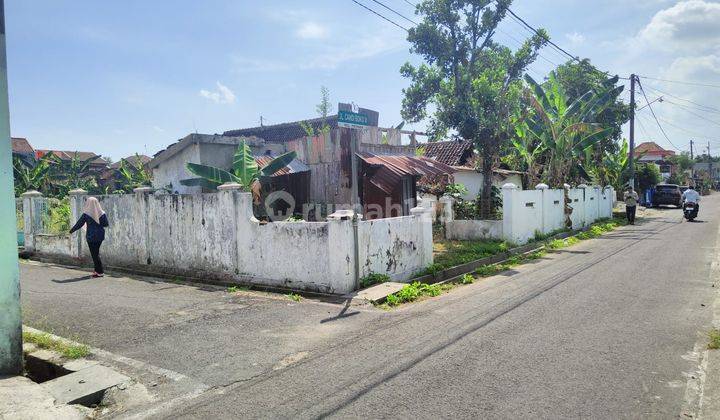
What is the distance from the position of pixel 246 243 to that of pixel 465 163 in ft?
57.8

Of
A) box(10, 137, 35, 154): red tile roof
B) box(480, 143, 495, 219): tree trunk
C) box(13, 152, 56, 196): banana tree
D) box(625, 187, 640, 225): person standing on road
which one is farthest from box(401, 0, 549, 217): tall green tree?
box(10, 137, 35, 154): red tile roof

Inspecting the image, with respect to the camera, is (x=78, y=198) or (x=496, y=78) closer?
(x=78, y=198)

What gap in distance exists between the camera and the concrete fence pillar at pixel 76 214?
12.6 m

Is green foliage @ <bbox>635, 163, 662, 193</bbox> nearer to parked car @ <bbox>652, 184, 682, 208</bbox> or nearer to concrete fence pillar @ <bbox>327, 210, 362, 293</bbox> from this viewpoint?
parked car @ <bbox>652, 184, 682, 208</bbox>

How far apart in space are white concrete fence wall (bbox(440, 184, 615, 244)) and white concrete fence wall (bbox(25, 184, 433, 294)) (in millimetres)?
4947

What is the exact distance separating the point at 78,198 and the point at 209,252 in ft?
17.4

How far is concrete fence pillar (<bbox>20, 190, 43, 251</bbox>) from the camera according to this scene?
14.2 metres

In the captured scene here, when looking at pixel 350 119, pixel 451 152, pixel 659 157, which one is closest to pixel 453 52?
pixel 451 152

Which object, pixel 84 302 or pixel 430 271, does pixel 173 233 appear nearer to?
pixel 84 302

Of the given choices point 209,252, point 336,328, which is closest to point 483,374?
point 336,328

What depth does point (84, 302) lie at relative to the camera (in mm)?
8070

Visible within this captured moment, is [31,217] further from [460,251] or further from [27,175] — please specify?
[27,175]

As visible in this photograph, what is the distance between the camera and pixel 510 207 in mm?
14117

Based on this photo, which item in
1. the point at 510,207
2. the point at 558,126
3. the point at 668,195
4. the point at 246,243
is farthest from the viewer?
the point at 668,195
